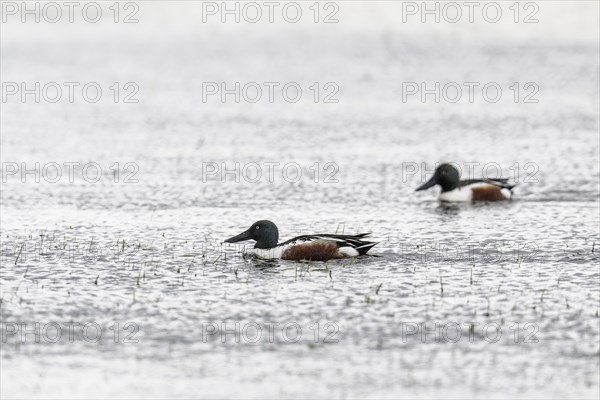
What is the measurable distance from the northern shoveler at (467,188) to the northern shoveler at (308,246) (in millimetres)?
5521

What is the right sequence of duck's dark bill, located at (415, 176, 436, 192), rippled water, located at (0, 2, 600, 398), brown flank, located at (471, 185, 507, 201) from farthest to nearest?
duck's dark bill, located at (415, 176, 436, 192) → brown flank, located at (471, 185, 507, 201) → rippled water, located at (0, 2, 600, 398)

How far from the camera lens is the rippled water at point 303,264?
11.3 meters

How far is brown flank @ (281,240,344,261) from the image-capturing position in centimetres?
1599

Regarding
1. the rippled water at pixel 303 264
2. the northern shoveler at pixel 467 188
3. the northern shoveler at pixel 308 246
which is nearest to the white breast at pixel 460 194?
the northern shoveler at pixel 467 188

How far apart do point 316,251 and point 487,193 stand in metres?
6.21

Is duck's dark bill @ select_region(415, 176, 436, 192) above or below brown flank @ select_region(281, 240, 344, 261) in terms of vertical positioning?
above

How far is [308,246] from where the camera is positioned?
16016 millimetres

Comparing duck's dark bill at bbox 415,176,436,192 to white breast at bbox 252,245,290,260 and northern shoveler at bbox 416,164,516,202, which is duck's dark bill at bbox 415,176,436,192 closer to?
northern shoveler at bbox 416,164,516,202

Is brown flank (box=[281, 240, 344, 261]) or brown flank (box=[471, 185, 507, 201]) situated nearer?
brown flank (box=[281, 240, 344, 261])

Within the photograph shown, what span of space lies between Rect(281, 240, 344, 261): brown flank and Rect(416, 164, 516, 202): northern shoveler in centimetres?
594

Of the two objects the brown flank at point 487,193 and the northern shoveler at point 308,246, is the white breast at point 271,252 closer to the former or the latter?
the northern shoveler at point 308,246

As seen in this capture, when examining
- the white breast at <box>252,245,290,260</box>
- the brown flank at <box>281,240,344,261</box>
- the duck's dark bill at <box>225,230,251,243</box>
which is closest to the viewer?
the brown flank at <box>281,240,344,261</box>

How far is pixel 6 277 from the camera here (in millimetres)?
14938

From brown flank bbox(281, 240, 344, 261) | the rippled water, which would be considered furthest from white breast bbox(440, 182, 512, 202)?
brown flank bbox(281, 240, 344, 261)
